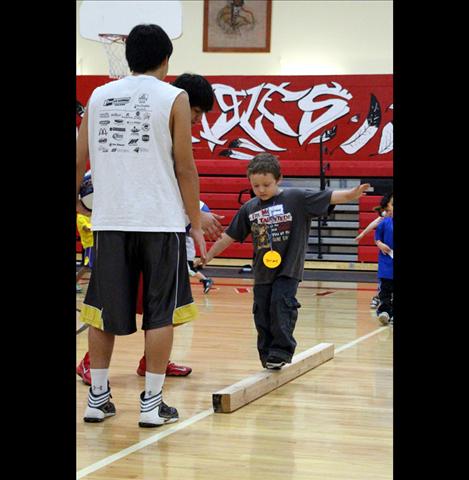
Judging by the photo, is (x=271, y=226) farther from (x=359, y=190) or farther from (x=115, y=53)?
(x=115, y=53)

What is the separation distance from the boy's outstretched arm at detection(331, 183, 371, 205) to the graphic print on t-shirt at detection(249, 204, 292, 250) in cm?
28

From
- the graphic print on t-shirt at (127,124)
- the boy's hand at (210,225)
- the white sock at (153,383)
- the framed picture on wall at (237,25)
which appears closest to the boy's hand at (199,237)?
the boy's hand at (210,225)

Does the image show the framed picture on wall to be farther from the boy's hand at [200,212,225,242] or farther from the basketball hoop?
the boy's hand at [200,212,225,242]

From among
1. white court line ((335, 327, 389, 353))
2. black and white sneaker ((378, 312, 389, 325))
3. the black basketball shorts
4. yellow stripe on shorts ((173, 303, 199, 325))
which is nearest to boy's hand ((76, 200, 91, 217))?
the black basketball shorts

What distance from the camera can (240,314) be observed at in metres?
8.11

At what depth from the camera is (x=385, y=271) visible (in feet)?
25.8

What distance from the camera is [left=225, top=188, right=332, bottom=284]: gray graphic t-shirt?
4.66 meters

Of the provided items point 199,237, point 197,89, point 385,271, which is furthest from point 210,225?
point 385,271

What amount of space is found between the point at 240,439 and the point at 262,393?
3.16ft

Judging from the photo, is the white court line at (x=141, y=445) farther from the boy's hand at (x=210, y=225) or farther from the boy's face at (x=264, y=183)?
the boy's face at (x=264, y=183)

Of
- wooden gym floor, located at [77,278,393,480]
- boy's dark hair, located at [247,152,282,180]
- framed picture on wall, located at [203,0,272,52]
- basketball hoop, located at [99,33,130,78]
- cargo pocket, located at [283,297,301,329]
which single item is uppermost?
framed picture on wall, located at [203,0,272,52]
